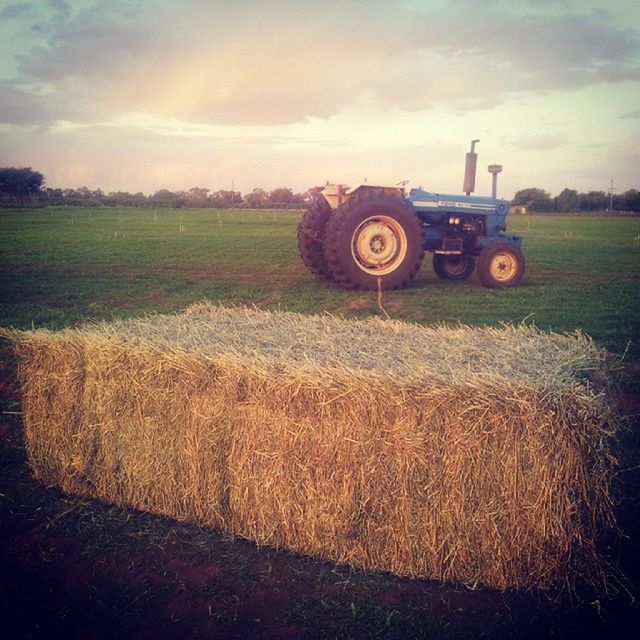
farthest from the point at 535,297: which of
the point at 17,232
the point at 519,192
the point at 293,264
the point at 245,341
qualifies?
the point at 519,192

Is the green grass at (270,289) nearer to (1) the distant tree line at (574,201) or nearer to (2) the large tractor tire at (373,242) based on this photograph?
(2) the large tractor tire at (373,242)

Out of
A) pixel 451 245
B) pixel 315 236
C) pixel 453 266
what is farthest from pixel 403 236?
pixel 453 266

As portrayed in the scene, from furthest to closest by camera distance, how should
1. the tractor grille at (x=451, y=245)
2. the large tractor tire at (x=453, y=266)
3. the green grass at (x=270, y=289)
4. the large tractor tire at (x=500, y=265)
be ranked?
the large tractor tire at (x=453, y=266)
the tractor grille at (x=451, y=245)
the large tractor tire at (x=500, y=265)
the green grass at (x=270, y=289)

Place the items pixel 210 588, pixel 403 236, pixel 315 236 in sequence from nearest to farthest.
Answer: pixel 210 588 < pixel 403 236 < pixel 315 236

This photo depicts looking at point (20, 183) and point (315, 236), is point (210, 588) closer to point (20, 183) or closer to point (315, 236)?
point (315, 236)

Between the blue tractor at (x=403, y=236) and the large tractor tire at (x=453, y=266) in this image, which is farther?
the large tractor tire at (x=453, y=266)

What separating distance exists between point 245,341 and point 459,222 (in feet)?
33.2

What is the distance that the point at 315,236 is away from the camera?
1272 cm

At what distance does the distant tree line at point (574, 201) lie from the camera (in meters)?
70.8

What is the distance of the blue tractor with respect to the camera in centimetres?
1138

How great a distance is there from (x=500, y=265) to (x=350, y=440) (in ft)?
34.4

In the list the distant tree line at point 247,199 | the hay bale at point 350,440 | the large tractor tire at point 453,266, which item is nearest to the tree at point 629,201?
the distant tree line at point 247,199

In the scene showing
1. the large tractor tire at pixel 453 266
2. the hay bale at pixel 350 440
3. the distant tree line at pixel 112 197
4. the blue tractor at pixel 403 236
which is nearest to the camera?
the hay bale at pixel 350 440

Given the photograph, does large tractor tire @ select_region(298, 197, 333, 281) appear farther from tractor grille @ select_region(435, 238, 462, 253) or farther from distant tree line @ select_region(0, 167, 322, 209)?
distant tree line @ select_region(0, 167, 322, 209)
